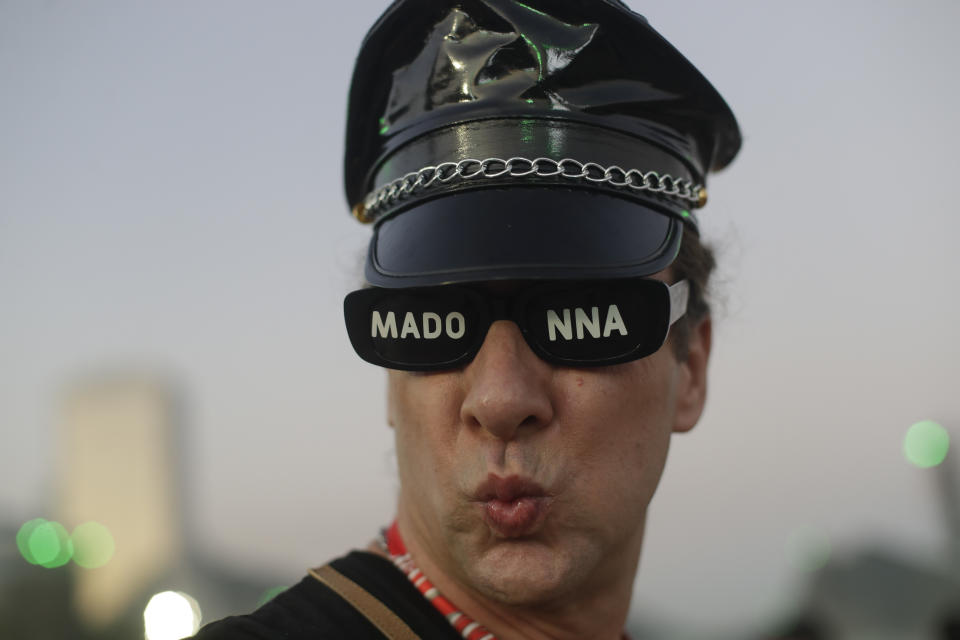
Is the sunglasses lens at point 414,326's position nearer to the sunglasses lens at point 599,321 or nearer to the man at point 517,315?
the man at point 517,315

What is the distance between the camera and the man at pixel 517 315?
6.02ft

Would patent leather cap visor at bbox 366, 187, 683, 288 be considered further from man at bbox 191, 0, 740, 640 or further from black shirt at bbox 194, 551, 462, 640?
black shirt at bbox 194, 551, 462, 640

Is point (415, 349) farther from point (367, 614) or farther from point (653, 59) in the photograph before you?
point (653, 59)

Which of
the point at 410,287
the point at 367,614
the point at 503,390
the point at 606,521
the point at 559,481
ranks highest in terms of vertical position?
the point at 410,287

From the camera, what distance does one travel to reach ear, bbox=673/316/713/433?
94.7 inches

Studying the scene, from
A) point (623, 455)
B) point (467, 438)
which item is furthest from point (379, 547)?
point (623, 455)

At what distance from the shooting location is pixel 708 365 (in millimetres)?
2578

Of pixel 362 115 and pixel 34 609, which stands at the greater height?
pixel 362 115

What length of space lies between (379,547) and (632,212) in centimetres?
122

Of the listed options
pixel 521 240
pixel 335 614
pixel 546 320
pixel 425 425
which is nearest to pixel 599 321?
pixel 546 320

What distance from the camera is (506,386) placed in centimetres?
177

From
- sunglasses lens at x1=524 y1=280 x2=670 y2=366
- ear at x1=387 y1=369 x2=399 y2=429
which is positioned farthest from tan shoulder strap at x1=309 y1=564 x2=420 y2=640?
sunglasses lens at x1=524 y1=280 x2=670 y2=366

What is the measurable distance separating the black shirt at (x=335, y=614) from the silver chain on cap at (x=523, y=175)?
99 cm

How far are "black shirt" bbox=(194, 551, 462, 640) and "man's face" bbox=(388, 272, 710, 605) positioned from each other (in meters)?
0.14
